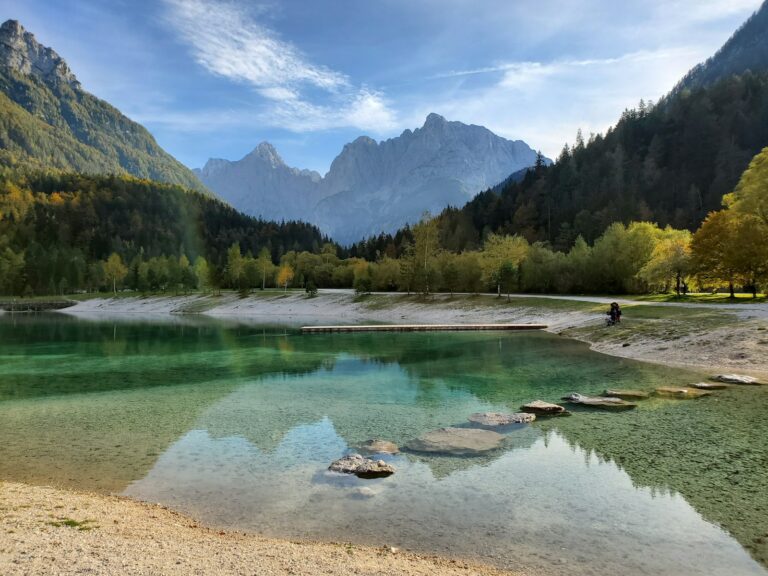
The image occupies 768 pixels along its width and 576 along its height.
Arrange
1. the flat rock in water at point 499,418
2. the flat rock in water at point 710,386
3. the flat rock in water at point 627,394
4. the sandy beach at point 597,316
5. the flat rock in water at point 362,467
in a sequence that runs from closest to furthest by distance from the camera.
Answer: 1. the flat rock in water at point 362,467
2. the flat rock in water at point 499,418
3. the flat rock in water at point 627,394
4. the flat rock in water at point 710,386
5. the sandy beach at point 597,316

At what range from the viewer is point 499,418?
19.5 metres

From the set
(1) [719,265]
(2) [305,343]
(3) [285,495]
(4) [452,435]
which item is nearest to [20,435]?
(3) [285,495]

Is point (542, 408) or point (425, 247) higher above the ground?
point (425, 247)

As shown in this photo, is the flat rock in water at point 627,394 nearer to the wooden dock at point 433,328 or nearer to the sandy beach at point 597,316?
the sandy beach at point 597,316

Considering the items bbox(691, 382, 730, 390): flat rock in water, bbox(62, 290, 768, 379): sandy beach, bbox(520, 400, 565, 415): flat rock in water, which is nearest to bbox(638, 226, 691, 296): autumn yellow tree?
bbox(62, 290, 768, 379): sandy beach

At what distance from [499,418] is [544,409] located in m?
2.48

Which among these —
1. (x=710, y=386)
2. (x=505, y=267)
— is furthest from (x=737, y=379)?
(x=505, y=267)

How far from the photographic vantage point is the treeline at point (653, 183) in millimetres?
161863

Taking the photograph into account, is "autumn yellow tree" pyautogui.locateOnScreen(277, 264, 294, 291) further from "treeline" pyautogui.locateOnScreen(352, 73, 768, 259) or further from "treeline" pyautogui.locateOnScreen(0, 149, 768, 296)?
"treeline" pyautogui.locateOnScreen(352, 73, 768, 259)

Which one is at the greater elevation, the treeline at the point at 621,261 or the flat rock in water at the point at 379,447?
the treeline at the point at 621,261

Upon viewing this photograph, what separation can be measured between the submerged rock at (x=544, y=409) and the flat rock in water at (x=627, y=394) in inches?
151

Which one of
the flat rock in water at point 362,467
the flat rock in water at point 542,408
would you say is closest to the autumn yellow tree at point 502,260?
the flat rock in water at point 542,408

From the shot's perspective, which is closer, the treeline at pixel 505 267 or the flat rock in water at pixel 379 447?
the flat rock in water at pixel 379 447

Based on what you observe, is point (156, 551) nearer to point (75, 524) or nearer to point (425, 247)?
point (75, 524)
